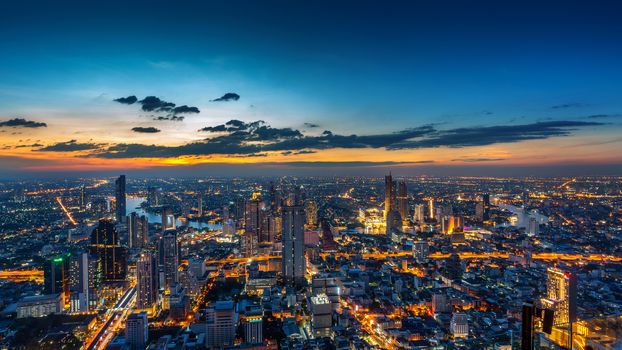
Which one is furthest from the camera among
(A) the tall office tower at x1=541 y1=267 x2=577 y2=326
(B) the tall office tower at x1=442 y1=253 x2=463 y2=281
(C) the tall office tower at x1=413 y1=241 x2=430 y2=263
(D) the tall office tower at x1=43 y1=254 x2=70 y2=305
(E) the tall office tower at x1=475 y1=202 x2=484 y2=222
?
(E) the tall office tower at x1=475 y1=202 x2=484 y2=222

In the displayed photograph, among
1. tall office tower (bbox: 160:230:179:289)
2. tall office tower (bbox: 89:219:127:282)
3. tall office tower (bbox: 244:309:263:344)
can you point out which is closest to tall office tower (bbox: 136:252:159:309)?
tall office tower (bbox: 160:230:179:289)

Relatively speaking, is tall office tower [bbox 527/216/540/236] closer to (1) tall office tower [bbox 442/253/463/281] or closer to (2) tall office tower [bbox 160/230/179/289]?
(1) tall office tower [bbox 442/253/463/281]

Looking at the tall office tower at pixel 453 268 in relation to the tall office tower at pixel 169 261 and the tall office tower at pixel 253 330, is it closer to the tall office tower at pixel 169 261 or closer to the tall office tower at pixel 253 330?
the tall office tower at pixel 253 330

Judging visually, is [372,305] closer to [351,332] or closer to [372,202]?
[351,332]

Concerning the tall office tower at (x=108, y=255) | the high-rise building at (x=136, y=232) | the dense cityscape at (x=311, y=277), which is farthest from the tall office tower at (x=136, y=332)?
the high-rise building at (x=136, y=232)

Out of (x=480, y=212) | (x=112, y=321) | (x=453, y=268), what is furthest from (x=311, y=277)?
(x=480, y=212)

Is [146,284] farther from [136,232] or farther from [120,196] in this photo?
[120,196]

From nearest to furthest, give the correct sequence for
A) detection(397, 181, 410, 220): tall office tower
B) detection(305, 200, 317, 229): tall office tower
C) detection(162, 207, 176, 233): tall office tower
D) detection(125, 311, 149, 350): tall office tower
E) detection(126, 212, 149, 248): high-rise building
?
detection(125, 311, 149, 350): tall office tower
detection(126, 212, 149, 248): high-rise building
detection(162, 207, 176, 233): tall office tower
detection(305, 200, 317, 229): tall office tower
detection(397, 181, 410, 220): tall office tower
